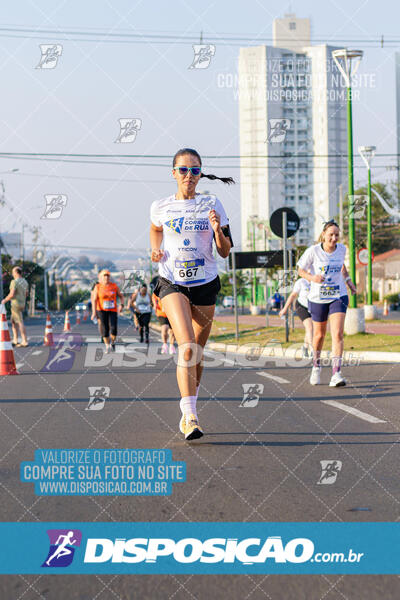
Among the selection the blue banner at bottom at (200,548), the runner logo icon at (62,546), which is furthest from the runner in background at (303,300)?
the runner logo icon at (62,546)

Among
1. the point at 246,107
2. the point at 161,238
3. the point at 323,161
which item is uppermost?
the point at 246,107

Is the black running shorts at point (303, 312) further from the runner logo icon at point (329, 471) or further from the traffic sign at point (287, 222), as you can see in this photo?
the runner logo icon at point (329, 471)

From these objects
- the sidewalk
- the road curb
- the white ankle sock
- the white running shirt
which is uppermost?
the white running shirt

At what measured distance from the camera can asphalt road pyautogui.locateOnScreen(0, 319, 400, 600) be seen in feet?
10.6

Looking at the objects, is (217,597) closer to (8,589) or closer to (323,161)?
(8,589)

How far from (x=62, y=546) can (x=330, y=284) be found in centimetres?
668

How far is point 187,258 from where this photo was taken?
6.27 meters

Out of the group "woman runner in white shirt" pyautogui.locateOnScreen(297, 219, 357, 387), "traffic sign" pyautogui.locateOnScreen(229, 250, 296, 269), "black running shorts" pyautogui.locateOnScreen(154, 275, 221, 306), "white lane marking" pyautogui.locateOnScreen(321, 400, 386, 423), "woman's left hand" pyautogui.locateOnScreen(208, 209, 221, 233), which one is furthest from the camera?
"traffic sign" pyautogui.locateOnScreen(229, 250, 296, 269)

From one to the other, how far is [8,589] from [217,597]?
0.79m

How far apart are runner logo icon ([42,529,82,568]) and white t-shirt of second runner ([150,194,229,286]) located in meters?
2.81

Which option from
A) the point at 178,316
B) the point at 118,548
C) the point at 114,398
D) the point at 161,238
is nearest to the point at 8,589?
the point at 118,548

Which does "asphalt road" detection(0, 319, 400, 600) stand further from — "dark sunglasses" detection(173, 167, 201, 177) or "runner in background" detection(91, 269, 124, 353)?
"runner in background" detection(91, 269, 124, 353)

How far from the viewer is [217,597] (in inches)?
122

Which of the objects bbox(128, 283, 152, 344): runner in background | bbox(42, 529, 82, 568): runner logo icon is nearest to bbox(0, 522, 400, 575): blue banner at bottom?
bbox(42, 529, 82, 568): runner logo icon
